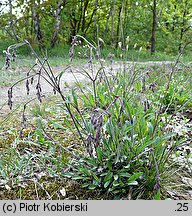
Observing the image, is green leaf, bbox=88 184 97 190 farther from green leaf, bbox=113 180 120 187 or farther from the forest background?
the forest background

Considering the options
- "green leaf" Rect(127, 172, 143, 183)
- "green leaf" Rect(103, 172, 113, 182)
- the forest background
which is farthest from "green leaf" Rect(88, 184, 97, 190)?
the forest background

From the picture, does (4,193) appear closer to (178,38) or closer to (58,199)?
(58,199)

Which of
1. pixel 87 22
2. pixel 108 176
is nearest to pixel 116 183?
pixel 108 176

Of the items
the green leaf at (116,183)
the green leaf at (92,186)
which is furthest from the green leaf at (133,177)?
the green leaf at (92,186)

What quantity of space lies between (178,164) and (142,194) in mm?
450

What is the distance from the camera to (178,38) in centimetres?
1981

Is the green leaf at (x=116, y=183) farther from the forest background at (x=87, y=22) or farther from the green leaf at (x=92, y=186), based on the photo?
the forest background at (x=87, y=22)

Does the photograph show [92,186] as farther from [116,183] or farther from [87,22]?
[87,22]

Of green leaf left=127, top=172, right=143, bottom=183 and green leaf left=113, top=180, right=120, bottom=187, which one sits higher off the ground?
green leaf left=127, top=172, right=143, bottom=183

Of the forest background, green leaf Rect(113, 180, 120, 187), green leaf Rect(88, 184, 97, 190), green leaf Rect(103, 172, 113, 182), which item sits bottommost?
green leaf Rect(88, 184, 97, 190)

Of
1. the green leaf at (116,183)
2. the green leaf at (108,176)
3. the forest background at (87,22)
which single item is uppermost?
the forest background at (87,22)

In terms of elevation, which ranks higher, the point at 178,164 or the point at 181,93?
the point at 181,93

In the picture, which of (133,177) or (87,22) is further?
(87,22)
